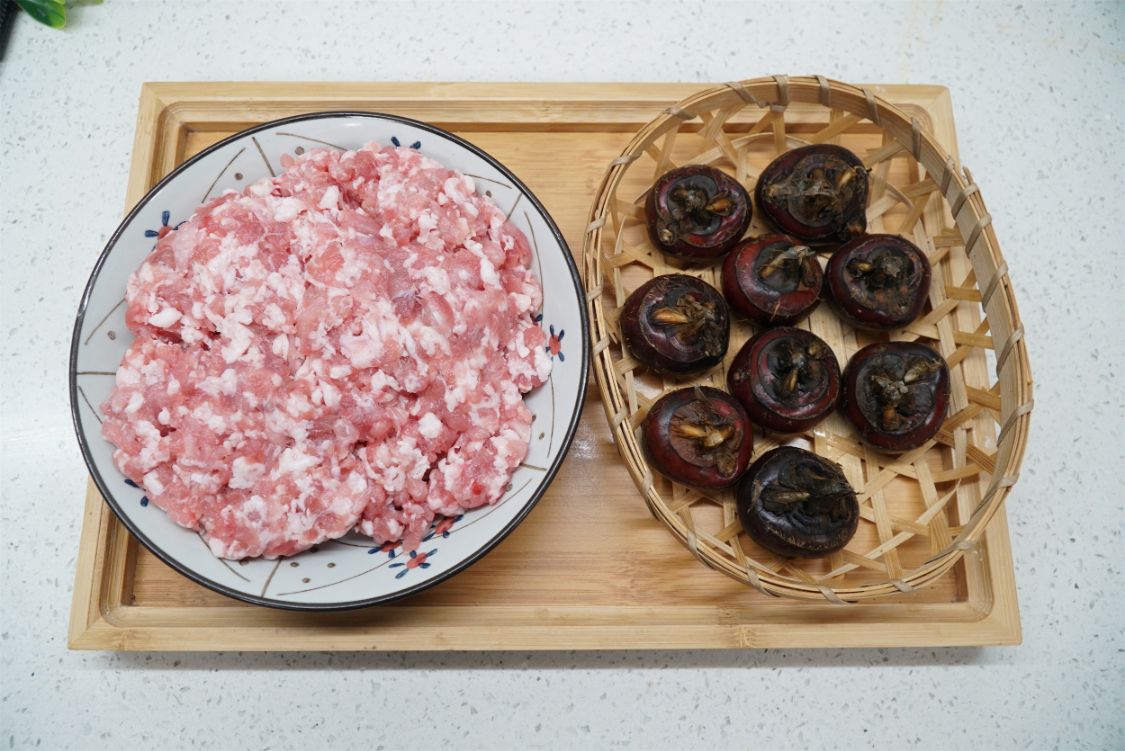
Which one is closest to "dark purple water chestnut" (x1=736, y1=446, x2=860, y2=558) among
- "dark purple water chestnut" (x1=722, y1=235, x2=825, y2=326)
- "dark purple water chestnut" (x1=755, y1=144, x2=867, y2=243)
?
"dark purple water chestnut" (x1=722, y1=235, x2=825, y2=326)

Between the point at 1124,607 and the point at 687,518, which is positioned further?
the point at 1124,607

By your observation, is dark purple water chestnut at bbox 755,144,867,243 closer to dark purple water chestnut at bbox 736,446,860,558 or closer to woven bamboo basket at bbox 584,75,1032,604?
woven bamboo basket at bbox 584,75,1032,604

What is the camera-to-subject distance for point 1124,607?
76.4 inches

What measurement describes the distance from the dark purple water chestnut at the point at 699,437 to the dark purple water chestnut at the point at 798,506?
0.06m

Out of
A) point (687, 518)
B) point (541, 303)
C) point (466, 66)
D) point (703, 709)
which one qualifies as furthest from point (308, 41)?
point (703, 709)

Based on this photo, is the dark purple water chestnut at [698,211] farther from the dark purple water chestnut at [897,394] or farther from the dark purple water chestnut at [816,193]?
the dark purple water chestnut at [897,394]

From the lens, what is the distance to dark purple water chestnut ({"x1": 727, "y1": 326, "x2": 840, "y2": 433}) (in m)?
1.66

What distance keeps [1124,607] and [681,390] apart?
1.32 meters

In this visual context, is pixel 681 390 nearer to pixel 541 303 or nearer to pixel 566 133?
pixel 541 303

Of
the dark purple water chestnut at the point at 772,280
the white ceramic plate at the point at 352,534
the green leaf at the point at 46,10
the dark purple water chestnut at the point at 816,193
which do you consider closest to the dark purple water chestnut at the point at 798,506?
the dark purple water chestnut at the point at 772,280

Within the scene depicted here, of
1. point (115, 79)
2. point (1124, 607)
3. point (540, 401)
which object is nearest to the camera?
point (540, 401)

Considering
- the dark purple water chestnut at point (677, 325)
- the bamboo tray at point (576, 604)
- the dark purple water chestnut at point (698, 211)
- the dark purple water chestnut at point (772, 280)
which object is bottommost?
the bamboo tray at point (576, 604)

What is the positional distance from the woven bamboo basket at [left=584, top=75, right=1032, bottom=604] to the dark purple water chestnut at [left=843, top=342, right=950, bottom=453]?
0.11 metres

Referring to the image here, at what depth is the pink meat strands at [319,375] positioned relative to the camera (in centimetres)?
147
